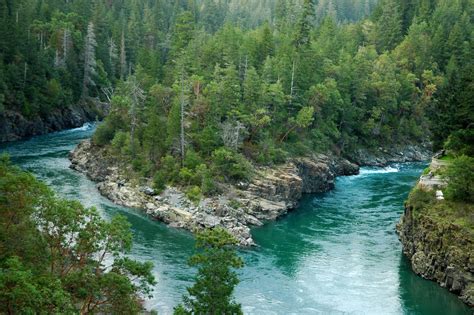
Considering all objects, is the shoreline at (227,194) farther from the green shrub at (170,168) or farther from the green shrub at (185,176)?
the green shrub at (170,168)

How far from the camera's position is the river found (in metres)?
48.5

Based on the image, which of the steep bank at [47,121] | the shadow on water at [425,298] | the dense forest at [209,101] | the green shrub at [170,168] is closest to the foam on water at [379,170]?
the dense forest at [209,101]

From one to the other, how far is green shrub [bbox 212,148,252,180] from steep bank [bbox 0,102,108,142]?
1495 inches

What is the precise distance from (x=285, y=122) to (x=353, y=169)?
1404cm

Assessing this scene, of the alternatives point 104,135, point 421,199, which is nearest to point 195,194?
point 104,135

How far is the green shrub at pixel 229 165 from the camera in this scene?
235ft

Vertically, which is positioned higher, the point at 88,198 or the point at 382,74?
the point at 382,74

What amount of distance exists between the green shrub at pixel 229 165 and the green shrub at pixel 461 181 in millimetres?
25346

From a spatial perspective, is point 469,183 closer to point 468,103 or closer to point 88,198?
point 468,103

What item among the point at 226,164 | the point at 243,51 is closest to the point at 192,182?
the point at 226,164

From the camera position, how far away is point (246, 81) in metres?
81.9

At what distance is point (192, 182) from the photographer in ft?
231

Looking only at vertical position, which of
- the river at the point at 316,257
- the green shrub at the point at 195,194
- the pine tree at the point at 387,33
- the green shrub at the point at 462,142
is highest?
the pine tree at the point at 387,33

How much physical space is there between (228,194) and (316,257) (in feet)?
50.0
